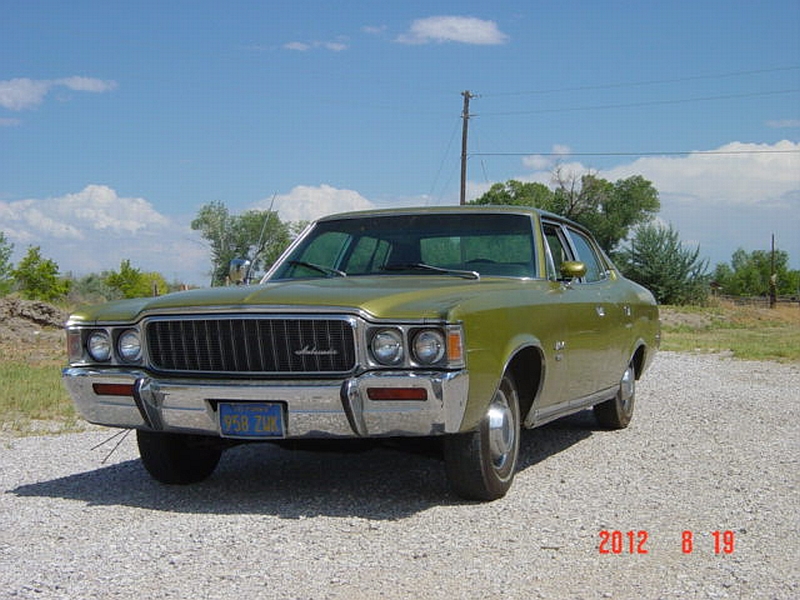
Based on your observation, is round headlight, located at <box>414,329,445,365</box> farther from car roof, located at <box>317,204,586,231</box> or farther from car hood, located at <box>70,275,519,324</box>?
car roof, located at <box>317,204,586,231</box>

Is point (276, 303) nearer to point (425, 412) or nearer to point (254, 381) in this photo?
point (254, 381)

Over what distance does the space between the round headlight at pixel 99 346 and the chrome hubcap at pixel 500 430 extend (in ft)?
7.09

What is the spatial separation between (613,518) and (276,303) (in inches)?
80.0

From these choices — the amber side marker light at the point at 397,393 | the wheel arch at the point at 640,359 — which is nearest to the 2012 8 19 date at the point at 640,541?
the amber side marker light at the point at 397,393

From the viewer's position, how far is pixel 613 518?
→ 5.17m

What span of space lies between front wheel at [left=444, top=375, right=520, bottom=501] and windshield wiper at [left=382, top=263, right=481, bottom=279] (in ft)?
2.77

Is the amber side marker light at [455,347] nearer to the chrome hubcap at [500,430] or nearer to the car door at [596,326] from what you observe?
the chrome hubcap at [500,430]

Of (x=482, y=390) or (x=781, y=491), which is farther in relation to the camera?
(x=781, y=491)

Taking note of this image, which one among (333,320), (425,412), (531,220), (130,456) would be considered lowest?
(130,456)

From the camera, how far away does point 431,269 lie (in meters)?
6.50

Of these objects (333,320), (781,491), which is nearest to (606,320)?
(781,491)

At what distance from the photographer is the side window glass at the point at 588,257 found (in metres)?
7.85

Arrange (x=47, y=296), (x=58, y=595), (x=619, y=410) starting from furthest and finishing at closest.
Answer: (x=47, y=296) → (x=619, y=410) → (x=58, y=595)

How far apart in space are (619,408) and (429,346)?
12.4ft
